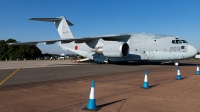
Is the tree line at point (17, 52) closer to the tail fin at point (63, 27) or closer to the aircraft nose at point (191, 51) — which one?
the tail fin at point (63, 27)

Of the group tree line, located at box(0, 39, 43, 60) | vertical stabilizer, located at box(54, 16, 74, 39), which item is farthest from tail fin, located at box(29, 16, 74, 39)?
tree line, located at box(0, 39, 43, 60)

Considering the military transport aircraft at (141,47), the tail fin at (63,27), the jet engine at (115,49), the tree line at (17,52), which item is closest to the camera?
the military transport aircraft at (141,47)

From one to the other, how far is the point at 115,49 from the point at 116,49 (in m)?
0.14

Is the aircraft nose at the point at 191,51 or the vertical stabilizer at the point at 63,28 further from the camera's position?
the vertical stabilizer at the point at 63,28

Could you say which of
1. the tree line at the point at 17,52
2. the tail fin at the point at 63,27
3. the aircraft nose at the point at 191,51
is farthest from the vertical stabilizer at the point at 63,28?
the tree line at the point at 17,52

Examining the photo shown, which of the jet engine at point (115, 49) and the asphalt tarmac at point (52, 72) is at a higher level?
the jet engine at point (115, 49)

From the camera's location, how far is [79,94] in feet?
22.5

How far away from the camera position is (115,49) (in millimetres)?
21484

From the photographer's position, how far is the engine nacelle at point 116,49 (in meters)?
21.2

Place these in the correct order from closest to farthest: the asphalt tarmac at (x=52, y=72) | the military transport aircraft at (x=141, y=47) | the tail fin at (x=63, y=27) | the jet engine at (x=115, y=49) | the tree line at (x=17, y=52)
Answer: the asphalt tarmac at (x=52, y=72)
the military transport aircraft at (x=141, y=47)
the jet engine at (x=115, y=49)
the tail fin at (x=63, y=27)
the tree line at (x=17, y=52)

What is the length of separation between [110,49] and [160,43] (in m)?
5.61

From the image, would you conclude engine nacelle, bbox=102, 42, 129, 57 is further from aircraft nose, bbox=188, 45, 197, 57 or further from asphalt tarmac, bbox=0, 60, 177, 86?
aircraft nose, bbox=188, 45, 197, 57

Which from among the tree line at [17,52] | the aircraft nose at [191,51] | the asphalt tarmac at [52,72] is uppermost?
the tree line at [17,52]

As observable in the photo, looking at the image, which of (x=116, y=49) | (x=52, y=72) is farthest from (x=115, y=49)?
(x=52, y=72)
